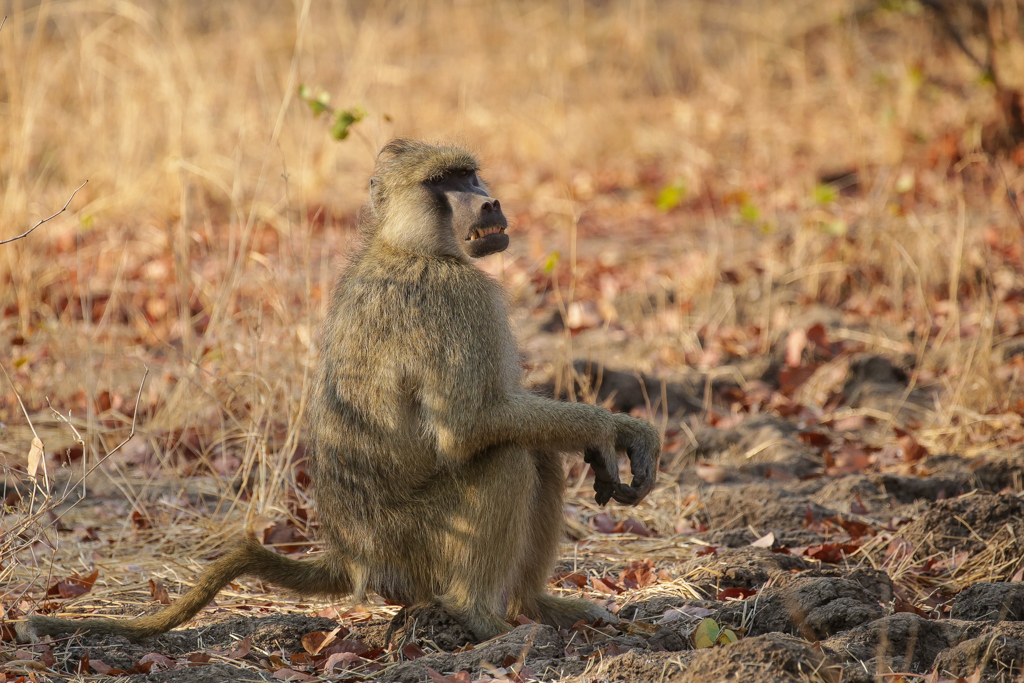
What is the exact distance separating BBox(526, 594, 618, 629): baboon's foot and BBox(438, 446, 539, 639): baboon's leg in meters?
0.28

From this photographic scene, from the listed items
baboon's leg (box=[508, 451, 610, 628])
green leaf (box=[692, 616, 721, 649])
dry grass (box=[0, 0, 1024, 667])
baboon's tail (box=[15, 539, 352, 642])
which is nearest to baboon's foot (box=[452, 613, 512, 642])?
baboon's leg (box=[508, 451, 610, 628])

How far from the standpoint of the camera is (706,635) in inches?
116

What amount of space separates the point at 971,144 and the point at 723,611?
658 centimetres

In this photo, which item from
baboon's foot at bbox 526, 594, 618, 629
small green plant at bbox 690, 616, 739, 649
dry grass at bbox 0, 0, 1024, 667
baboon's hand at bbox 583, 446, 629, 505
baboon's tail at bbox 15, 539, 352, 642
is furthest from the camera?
dry grass at bbox 0, 0, 1024, 667

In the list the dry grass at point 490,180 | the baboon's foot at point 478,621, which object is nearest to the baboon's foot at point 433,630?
the baboon's foot at point 478,621

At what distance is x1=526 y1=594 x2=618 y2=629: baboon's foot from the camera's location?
360 cm

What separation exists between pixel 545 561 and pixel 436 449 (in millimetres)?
608

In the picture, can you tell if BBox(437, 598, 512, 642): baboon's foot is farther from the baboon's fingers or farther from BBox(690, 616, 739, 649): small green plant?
BBox(690, 616, 739, 649): small green plant

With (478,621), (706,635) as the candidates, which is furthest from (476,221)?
(706,635)

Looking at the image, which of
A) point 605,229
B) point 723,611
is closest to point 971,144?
point 605,229

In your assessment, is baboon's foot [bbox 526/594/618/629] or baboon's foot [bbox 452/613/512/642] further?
baboon's foot [bbox 526/594/618/629]

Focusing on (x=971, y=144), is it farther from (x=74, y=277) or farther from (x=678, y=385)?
(x=74, y=277)

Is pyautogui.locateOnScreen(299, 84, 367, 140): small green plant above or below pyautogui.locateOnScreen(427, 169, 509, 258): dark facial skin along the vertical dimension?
above

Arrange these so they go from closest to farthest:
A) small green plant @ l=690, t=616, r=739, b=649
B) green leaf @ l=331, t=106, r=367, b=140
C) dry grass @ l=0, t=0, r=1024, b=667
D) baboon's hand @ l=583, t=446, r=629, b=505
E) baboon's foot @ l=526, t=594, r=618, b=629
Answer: small green plant @ l=690, t=616, r=739, b=649, baboon's hand @ l=583, t=446, r=629, b=505, baboon's foot @ l=526, t=594, r=618, b=629, green leaf @ l=331, t=106, r=367, b=140, dry grass @ l=0, t=0, r=1024, b=667
